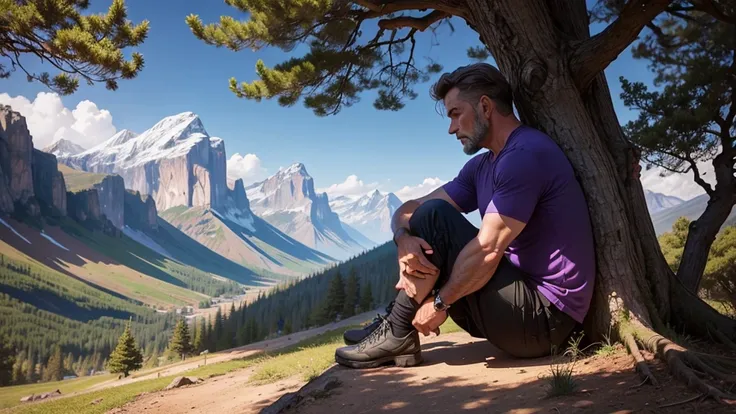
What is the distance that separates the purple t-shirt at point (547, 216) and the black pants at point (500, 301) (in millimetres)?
120

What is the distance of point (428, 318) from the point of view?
3264 millimetres

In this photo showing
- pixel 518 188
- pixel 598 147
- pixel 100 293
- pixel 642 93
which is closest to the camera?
pixel 518 188

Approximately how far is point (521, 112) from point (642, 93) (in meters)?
8.34

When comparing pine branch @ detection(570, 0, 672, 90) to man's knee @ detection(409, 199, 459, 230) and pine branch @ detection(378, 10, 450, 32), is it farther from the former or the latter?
pine branch @ detection(378, 10, 450, 32)

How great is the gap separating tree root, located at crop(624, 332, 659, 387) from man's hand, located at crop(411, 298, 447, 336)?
1.18 meters

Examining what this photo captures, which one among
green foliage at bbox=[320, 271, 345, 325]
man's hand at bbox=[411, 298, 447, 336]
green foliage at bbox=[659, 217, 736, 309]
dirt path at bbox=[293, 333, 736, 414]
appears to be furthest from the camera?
green foliage at bbox=[320, 271, 345, 325]

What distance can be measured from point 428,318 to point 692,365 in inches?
60.9

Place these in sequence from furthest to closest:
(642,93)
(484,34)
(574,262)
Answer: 1. (642,93)
2. (484,34)
3. (574,262)

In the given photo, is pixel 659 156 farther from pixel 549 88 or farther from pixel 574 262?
pixel 574 262

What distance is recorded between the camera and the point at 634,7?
3.39m

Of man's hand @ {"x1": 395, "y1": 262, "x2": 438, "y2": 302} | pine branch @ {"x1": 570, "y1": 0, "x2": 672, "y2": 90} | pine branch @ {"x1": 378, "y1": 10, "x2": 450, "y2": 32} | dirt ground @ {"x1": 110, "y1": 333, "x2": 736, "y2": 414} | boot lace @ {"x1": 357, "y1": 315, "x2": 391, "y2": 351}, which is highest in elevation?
pine branch @ {"x1": 378, "y1": 10, "x2": 450, "y2": 32}

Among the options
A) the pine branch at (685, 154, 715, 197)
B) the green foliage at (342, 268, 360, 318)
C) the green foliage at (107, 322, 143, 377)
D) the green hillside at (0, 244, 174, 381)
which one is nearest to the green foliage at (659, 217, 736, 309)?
the pine branch at (685, 154, 715, 197)

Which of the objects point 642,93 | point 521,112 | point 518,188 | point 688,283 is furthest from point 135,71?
point 642,93

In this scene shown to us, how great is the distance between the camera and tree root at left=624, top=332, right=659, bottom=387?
2.46 meters
